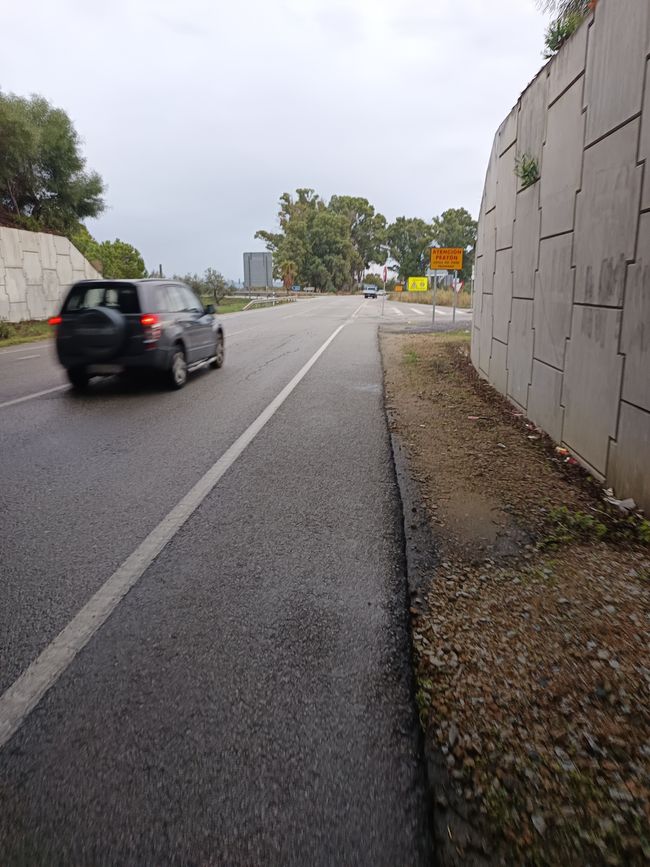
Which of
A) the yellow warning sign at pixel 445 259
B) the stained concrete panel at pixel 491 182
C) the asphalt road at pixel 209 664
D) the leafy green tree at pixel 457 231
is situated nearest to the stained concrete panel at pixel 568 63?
the stained concrete panel at pixel 491 182

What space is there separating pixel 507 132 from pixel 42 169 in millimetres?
30393

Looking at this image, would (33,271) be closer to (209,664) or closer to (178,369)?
(178,369)

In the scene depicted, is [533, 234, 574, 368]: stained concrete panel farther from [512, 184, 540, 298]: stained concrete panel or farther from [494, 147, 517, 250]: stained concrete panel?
[494, 147, 517, 250]: stained concrete panel

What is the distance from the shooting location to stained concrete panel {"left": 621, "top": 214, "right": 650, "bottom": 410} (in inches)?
164

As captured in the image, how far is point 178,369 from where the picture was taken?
1021 cm

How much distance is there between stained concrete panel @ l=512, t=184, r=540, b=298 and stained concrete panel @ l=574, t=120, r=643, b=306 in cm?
154

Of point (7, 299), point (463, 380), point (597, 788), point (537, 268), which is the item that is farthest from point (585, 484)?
point (7, 299)

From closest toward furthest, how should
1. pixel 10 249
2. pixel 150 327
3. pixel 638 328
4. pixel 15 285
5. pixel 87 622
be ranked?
pixel 87 622, pixel 638 328, pixel 150 327, pixel 10 249, pixel 15 285

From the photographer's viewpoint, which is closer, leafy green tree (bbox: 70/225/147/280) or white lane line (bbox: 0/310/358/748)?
white lane line (bbox: 0/310/358/748)

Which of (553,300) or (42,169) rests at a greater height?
(42,169)

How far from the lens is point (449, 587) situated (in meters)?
3.44


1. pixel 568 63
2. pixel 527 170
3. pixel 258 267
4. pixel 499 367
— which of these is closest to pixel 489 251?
pixel 499 367

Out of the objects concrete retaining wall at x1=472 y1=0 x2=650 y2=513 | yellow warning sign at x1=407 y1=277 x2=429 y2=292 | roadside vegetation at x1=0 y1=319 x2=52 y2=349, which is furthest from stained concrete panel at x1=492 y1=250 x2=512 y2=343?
yellow warning sign at x1=407 y1=277 x2=429 y2=292

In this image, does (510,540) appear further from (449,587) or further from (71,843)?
(71,843)
